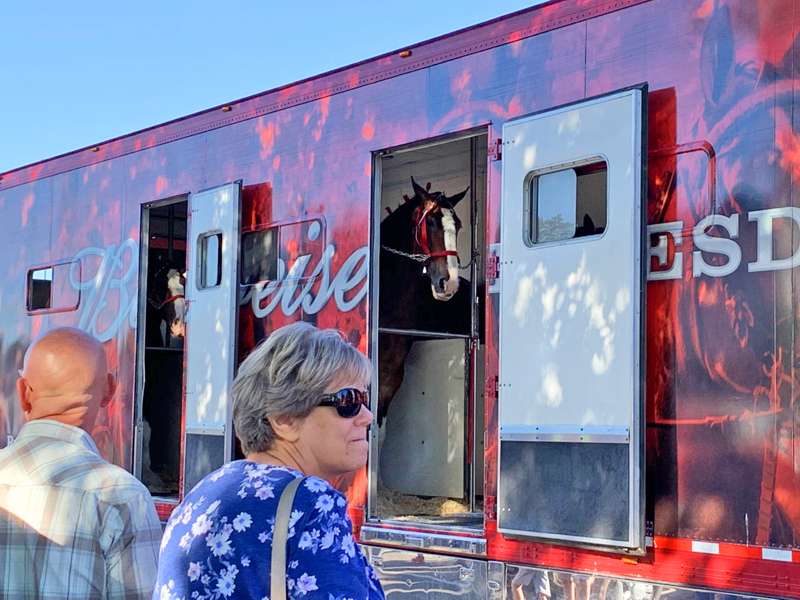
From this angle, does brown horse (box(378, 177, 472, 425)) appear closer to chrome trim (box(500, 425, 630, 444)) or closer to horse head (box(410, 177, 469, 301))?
horse head (box(410, 177, 469, 301))

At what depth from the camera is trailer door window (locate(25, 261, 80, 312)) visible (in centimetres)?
754

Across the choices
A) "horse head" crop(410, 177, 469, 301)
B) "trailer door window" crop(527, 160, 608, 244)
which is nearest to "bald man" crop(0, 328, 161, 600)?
"trailer door window" crop(527, 160, 608, 244)

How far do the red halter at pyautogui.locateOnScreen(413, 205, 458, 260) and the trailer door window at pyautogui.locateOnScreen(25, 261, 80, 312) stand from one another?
7.82ft

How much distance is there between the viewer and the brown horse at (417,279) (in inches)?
261

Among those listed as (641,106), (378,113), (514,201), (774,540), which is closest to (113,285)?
(378,113)

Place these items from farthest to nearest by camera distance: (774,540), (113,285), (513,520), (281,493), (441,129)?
(113,285) → (441,129) → (513,520) → (774,540) → (281,493)

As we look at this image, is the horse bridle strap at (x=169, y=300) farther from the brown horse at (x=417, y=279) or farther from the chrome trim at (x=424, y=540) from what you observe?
the chrome trim at (x=424, y=540)

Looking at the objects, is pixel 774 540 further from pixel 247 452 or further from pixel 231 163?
pixel 231 163

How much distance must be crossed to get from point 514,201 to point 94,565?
106 inches

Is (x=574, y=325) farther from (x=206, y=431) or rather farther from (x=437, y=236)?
(x=206, y=431)

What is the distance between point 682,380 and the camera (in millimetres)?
3963

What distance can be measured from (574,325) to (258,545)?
274cm

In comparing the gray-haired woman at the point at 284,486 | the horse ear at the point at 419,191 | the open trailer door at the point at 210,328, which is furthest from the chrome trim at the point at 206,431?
the gray-haired woman at the point at 284,486

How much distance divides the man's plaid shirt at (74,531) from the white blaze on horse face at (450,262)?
4251 millimetres
